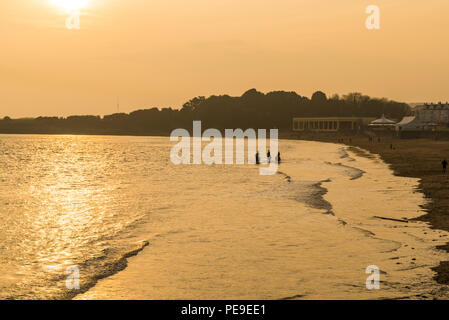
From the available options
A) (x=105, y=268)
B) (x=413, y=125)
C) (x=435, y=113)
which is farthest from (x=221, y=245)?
(x=435, y=113)

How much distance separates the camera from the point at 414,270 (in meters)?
15.5

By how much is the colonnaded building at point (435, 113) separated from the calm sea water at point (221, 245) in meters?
131

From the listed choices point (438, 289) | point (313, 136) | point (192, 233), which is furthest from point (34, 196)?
point (313, 136)

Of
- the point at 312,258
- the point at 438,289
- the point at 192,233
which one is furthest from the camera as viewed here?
the point at 192,233

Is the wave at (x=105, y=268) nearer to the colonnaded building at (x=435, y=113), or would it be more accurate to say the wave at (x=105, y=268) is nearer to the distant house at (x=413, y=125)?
the distant house at (x=413, y=125)

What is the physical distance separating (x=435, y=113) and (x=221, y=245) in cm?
15553

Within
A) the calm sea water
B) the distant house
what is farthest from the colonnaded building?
the calm sea water

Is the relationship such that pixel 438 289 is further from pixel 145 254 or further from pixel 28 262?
pixel 28 262

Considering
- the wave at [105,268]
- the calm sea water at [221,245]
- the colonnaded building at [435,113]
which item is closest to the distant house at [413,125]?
the colonnaded building at [435,113]

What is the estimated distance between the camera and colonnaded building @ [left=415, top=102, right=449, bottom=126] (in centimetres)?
15610

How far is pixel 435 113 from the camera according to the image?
15875 centimetres

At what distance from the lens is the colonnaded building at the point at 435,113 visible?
156 m
